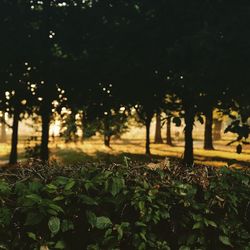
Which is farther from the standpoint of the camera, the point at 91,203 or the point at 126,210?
the point at 126,210

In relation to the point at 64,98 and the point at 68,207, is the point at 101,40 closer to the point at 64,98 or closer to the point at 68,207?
the point at 64,98

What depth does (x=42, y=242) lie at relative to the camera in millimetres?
3885

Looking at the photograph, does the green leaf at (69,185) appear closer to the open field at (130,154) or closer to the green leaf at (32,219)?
the green leaf at (32,219)

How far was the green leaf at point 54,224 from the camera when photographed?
380cm

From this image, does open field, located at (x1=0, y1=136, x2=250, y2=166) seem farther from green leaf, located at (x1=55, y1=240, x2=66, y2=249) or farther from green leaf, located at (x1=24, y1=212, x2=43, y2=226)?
green leaf, located at (x1=24, y1=212, x2=43, y2=226)

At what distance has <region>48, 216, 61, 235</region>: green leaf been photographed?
3803 mm

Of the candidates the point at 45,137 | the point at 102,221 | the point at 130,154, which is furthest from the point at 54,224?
the point at 130,154

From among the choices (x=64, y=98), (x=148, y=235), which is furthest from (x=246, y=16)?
(x=64, y=98)

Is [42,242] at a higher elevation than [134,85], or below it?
below

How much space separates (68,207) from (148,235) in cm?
93

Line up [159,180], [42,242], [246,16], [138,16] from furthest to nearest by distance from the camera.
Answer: [138,16] < [246,16] < [159,180] < [42,242]

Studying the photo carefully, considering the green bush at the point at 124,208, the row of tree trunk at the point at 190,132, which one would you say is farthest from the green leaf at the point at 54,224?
the row of tree trunk at the point at 190,132

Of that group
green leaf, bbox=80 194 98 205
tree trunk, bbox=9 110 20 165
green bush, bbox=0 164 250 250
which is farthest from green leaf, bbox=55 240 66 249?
tree trunk, bbox=9 110 20 165

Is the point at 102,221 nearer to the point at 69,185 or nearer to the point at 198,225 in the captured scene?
the point at 69,185
